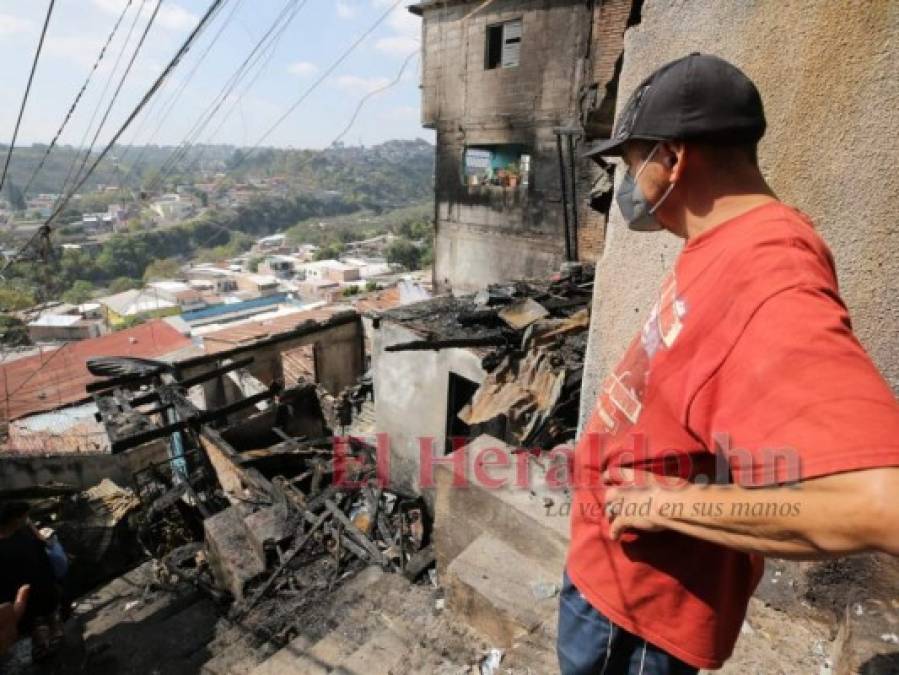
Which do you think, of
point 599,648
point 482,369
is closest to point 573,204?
point 482,369

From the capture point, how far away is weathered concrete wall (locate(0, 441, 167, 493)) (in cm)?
1059

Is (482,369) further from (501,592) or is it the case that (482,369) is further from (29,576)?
(29,576)

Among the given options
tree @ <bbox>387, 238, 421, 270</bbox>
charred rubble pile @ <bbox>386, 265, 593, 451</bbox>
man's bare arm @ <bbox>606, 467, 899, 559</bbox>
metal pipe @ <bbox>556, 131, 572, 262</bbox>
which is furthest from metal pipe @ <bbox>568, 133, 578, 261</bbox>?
tree @ <bbox>387, 238, 421, 270</bbox>

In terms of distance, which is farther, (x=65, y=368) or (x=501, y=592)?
(x=65, y=368)

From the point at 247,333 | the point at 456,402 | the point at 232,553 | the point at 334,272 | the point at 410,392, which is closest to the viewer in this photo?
the point at 232,553

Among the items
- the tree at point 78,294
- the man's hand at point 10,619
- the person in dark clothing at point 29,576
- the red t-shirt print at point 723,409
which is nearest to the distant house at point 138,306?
the tree at point 78,294

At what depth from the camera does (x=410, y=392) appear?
25.0 feet

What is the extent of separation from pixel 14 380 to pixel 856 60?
23671 mm

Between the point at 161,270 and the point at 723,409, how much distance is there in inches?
2541

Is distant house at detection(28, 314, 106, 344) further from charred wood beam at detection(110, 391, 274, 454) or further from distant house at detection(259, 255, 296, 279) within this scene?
charred wood beam at detection(110, 391, 274, 454)

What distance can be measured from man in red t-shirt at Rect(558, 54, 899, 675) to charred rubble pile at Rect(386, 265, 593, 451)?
2503mm

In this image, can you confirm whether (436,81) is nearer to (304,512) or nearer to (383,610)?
(304,512)

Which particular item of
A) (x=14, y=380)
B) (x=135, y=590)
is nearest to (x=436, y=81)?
(x=135, y=590)

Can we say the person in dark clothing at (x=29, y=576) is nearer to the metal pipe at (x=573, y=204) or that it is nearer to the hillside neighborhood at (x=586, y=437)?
the hillside neighborhood at (x=586, y=437)
